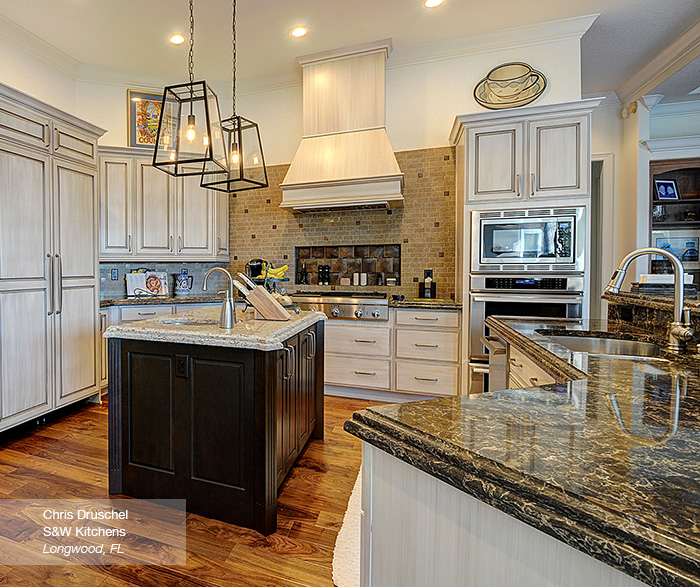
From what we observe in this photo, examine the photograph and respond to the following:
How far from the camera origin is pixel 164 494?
6.30 feet

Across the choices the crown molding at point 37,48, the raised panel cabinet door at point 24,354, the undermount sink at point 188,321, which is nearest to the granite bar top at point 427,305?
the undermount sink at point 188,321

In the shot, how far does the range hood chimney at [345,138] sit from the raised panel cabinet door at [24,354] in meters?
2.26

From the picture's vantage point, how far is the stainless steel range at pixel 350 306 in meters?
3.54

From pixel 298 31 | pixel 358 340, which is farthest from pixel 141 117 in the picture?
pixel 358 340

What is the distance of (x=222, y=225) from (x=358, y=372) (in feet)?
7.93

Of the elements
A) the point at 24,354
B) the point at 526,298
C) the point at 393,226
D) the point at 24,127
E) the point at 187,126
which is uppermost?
the point at 24,127

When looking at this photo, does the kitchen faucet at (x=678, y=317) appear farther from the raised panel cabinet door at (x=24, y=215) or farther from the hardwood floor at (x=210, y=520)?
the raised panel cabinet door at (x=24, y=215)

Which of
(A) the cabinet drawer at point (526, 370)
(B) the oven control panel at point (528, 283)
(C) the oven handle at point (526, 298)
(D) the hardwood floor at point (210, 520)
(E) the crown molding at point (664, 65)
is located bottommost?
(D) the hardwood floor at point (210, 520)

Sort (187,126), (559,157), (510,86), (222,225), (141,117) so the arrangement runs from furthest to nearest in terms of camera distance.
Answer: (222,225), (141,117), (510,86), (559,157), (187,126)

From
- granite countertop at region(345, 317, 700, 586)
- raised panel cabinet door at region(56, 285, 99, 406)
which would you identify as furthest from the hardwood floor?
granite countertop at region(345, 317, 700, 586)

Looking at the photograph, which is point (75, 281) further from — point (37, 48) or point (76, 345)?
point (37, 48)

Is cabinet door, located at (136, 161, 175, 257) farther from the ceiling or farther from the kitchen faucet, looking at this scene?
the kitchen faucet

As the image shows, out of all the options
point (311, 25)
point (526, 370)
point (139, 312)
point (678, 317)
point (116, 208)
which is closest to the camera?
point (678, 317)

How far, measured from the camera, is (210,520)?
1832mm
